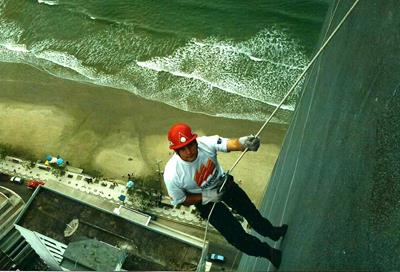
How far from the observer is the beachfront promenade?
57.3 feet

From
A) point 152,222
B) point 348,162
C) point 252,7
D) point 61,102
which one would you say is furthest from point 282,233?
point 252,7

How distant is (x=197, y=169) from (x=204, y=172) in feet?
0.37

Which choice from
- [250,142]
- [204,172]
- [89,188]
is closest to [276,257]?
[204,172]

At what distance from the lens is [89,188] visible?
18.5 metres

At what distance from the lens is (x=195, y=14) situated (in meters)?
24.0

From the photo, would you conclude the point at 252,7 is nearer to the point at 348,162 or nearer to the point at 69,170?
the point at 69,170

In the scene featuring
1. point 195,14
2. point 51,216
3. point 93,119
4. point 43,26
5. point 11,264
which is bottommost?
point 11,264

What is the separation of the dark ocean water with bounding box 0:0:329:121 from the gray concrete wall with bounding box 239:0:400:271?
11054mm

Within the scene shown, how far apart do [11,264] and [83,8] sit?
43.7ft

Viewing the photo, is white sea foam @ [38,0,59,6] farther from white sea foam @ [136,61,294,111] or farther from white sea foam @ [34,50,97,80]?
white sea foam @ [136,61,294,111]

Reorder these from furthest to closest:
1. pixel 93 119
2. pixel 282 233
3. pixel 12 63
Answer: pixel 12 63
pixel 93 119
pixel 282 233

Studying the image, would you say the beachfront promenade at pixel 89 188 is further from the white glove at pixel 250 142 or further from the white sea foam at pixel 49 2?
the white glove at pixel 250 142

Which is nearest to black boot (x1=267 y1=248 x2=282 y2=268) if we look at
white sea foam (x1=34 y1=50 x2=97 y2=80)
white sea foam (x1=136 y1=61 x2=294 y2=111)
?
white sea foam (x1=136 y1=61 x2=294 y2=111)

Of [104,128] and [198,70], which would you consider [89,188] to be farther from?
[198,70]
